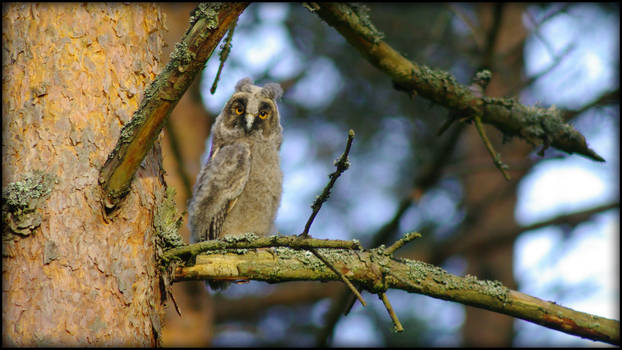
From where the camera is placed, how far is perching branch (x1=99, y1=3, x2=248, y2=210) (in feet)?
6.59

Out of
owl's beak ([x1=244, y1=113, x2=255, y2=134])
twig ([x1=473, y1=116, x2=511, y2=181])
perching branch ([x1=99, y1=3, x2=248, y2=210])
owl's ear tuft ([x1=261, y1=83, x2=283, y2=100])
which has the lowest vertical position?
perching branch ([x1=99, y1=3, x2=248, y2=210])

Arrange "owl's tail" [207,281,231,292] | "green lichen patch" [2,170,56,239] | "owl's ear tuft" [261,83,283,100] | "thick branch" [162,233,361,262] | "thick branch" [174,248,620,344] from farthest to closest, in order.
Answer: "owl's ear tuft" [261,83,283,100] → "owl's tail" [207,281,231,292] → "thick branch" [174,248,620,344] → "green lichen patch" [2,170,56,239] → "thick branch" [162,233,361,262]

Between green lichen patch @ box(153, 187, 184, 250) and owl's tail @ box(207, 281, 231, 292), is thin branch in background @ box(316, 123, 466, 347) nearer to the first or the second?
owl's tail @ box(207, 281, 231, 292)

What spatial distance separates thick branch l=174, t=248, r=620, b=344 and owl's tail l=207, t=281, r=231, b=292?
117 cm

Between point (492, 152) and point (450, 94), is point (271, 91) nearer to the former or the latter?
point (450, 94)

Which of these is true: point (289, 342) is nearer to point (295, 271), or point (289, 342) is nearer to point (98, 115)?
point (295, 271)

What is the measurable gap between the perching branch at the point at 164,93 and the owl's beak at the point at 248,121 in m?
1.74

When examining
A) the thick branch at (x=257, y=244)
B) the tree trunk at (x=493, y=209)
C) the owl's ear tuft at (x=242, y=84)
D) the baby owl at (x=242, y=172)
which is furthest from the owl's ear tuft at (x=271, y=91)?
the tree trunk at (x=493, y=209)

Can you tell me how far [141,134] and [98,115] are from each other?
27 cm

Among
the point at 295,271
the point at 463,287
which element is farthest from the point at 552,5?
the point at 295,271

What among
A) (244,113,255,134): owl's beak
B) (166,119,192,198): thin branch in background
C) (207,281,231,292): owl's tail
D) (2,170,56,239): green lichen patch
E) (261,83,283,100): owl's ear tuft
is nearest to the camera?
(2,170,56,239): green lichen patch

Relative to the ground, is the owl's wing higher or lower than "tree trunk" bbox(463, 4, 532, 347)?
lower

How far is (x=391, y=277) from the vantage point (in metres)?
2.51

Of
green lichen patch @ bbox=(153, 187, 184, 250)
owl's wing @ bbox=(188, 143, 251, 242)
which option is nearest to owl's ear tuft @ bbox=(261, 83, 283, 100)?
owl's wing @ bbox=(188, 143, 251, 242)
